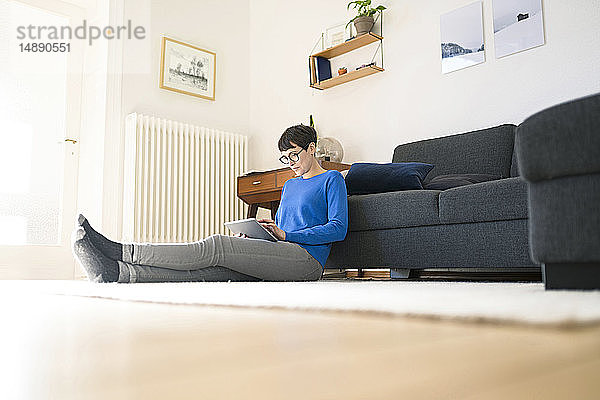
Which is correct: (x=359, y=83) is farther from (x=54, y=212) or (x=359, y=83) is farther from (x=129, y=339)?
(x=129, y=339)

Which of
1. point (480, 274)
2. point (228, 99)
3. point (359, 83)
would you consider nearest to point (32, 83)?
point (228, 99)

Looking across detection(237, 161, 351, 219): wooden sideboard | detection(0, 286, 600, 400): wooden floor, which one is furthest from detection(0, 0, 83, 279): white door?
detection(0, 286, 600, 400): wooden floor

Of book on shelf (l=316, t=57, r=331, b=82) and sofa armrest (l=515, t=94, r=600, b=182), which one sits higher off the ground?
book on shelf (l=316, t=57, r=331, b=82)

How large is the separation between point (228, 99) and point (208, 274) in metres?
2.93

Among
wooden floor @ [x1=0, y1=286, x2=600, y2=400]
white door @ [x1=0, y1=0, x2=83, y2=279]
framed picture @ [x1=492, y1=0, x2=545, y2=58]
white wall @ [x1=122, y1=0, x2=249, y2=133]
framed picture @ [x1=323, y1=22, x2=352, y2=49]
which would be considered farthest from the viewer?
white wall @ [x1=122, y1=0, x2=249, y2=133]

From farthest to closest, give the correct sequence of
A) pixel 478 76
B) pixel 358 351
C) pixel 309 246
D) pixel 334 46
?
pixel 334 46, pixel 478 76, pixel 309 246, pixel 358 351

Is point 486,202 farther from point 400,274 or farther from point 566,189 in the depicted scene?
point 566,189

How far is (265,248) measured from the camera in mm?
2197

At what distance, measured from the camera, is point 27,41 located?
4.18m

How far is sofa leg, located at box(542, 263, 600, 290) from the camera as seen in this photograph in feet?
3.43

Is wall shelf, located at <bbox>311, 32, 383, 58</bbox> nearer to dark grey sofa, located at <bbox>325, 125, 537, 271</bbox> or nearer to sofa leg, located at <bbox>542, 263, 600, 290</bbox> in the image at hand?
dark grey sofa, located at <bbox>325, 125, 537, 271</bbox>

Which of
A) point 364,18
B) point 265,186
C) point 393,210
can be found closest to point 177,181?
point 265,186

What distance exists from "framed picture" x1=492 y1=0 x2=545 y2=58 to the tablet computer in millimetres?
1885

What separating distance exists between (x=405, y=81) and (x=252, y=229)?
1959 mm
